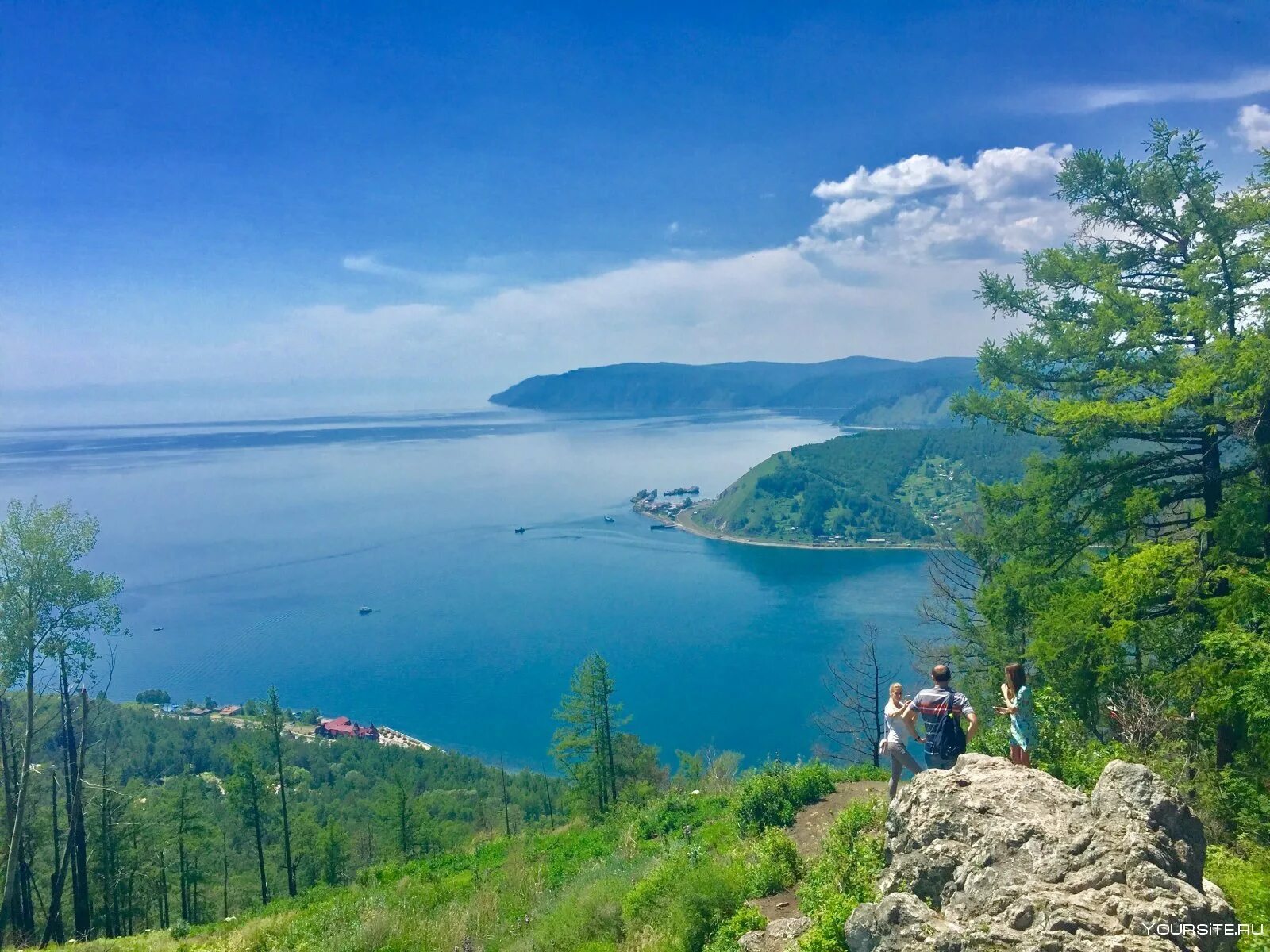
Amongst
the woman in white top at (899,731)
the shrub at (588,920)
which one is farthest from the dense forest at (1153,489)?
the shrub at (588,920)

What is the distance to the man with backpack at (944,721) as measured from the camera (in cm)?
531

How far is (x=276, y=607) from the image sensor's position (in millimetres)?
60281

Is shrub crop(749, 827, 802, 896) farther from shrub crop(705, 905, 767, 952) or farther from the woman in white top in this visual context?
the woman in white top

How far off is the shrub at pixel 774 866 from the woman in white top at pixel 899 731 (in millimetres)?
1301

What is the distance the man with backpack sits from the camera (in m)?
5.31

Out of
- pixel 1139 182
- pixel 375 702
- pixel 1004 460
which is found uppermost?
pixel 1139 182

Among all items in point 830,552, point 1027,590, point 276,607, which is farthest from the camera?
point 830,552

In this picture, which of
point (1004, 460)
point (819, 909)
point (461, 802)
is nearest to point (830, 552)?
point (1004, 460)

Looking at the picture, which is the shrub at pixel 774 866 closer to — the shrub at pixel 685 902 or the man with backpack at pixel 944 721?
the shrub at pixel 685 902

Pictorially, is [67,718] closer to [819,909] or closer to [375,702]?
[819,909]

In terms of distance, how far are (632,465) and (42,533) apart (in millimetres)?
133455

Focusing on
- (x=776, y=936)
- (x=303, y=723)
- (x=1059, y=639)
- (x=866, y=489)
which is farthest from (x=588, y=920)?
(x=866, y=489)

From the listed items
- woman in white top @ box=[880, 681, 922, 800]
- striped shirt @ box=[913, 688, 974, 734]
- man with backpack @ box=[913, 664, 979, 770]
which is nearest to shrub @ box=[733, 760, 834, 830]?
woman in white top @ box=[880, 681, 922, 800]

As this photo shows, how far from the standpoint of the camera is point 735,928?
541 cm
